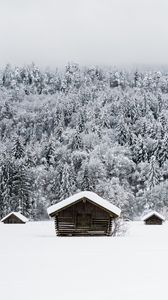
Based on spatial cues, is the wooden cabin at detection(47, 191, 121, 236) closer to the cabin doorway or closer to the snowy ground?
the cabin doorway

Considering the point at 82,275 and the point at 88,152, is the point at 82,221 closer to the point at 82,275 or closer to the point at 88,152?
the point at 82,275

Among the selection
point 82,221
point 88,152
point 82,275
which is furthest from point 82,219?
point 88,152

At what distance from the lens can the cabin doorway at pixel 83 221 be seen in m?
36.9

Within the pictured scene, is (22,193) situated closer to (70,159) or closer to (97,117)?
(70,159)

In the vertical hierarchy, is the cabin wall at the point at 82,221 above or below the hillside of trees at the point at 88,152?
above

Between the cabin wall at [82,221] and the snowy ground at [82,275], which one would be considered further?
A: the cabin wall at [82,221]

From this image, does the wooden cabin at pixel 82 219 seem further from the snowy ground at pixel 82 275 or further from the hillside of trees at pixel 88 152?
the hillside of trees at pixel 88 152

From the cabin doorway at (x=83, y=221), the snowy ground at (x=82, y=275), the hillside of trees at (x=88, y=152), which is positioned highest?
the snowy ground at (x=82, y=275)

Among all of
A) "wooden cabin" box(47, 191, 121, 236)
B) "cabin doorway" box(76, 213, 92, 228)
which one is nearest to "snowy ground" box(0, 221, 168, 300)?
"wooden cabin" box(47, 191, 121, 236)

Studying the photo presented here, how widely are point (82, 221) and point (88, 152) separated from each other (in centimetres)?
8313

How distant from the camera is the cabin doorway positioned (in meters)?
36.9

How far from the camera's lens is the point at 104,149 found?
113 meters

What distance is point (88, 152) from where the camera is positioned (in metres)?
120

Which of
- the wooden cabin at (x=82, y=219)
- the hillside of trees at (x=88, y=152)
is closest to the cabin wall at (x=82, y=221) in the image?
the wooden cabin at (x=82, y=219)
